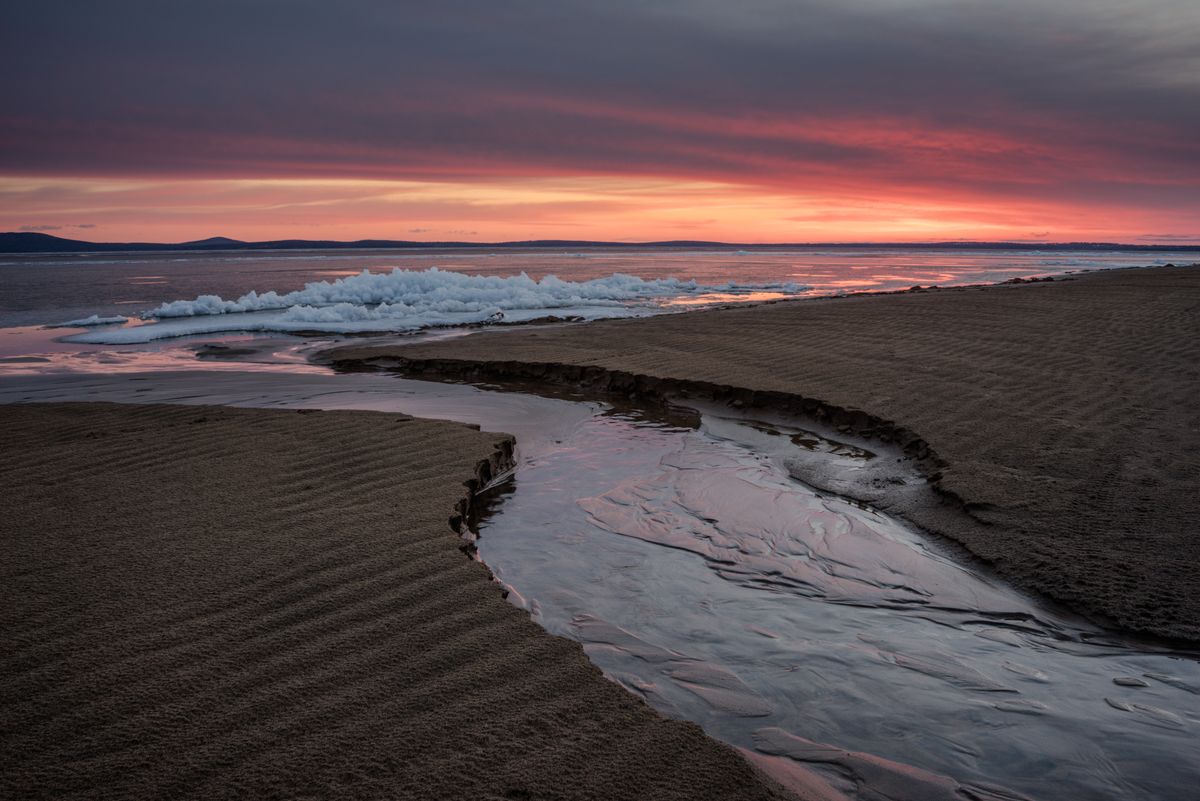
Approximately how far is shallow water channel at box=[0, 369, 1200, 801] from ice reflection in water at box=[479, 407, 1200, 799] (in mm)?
11

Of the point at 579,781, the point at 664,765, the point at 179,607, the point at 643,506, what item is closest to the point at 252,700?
the point at 179,607

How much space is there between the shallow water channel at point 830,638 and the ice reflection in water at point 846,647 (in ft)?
0.04

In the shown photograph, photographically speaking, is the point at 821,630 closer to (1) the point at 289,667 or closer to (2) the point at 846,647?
(2) the point at 846,647

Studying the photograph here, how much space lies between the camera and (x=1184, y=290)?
1888cm

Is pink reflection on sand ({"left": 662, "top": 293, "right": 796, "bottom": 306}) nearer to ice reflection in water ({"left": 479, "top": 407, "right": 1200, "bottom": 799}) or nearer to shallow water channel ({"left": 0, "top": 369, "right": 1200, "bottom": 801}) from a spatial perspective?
shallow water channel ({"left": 0, "top": 369, "right": 1200, "bottom": 801})

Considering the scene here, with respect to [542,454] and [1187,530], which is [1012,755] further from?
[542,454]

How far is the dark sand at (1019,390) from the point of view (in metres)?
4.42

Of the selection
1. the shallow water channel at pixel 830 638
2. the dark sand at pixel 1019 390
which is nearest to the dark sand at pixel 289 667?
the shallow water channel at pixel 830 638

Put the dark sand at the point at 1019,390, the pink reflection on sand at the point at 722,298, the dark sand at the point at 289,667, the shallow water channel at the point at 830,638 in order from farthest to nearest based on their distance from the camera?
the pink reflection on sand at the point at 722,298
the dark sand at the point at 1019,390
the shallow water channel at the point at 830,638
the dark sand at the point at 289,667

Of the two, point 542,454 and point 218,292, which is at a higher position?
point 218,292

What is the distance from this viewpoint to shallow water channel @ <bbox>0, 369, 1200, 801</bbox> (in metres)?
2.93

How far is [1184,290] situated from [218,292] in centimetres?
3665

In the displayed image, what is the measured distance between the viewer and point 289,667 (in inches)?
119

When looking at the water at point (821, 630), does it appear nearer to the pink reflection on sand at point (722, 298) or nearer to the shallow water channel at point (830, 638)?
the shallow water channel at point (830, 638)
